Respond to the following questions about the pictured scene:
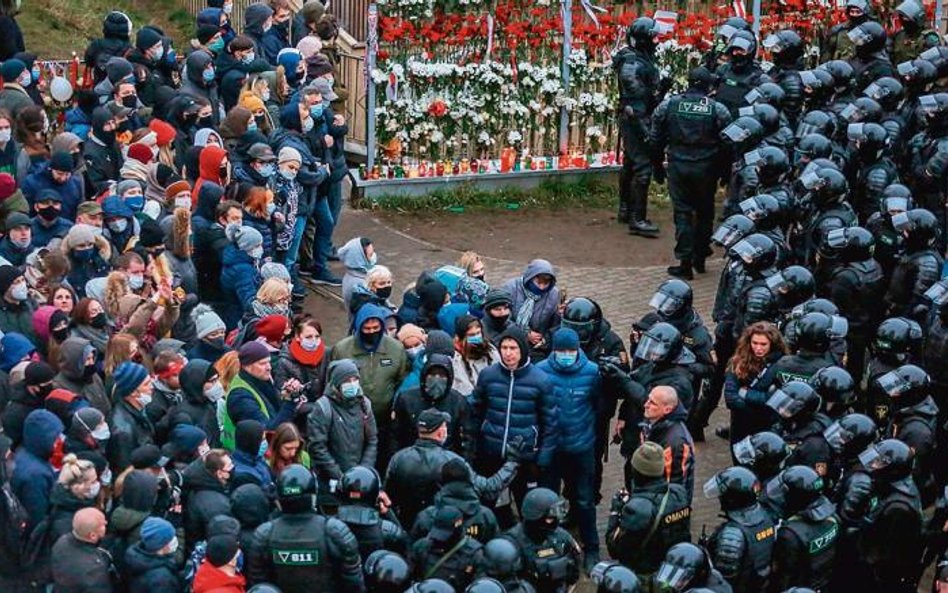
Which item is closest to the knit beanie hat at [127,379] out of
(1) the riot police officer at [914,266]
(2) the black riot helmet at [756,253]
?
(2) the black riot helmet at [756,253]

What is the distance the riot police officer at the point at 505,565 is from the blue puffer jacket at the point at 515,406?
2393 millimetres

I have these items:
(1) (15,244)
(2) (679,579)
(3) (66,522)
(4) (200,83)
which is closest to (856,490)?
(2) (679,579)

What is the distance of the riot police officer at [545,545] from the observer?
952cm

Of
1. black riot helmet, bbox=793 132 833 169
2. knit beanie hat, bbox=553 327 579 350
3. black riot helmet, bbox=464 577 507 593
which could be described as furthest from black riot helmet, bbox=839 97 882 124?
black riot helmet, bbox=464 577 507 593

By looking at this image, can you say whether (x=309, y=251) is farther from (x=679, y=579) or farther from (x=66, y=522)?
(x=679, y=579)

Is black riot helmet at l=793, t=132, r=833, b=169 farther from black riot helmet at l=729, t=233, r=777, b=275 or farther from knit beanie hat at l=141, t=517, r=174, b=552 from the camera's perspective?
knit beanie hat at l=141, t=517, r=174, b=552

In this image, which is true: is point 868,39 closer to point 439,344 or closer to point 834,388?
point 834,388

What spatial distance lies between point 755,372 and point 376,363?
2723 mm

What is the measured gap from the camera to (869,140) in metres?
15.3

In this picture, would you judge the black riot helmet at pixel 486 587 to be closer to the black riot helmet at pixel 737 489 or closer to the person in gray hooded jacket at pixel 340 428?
the black riot helmet at pixel 737 489

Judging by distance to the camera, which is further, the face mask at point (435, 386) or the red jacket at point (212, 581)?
A: the face mask at point (435, 386)

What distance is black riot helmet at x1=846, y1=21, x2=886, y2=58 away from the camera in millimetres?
18156

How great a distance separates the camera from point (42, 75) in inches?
756

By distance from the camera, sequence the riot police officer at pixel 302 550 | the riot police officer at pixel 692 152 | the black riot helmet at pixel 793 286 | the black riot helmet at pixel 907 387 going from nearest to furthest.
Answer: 1. the riot police officer at pixel 302 550
2. the black riot helmet at pixel 907 387
3. the black riot helmet at pixel 793 286
4. the riot police officer at pixel 692 152
